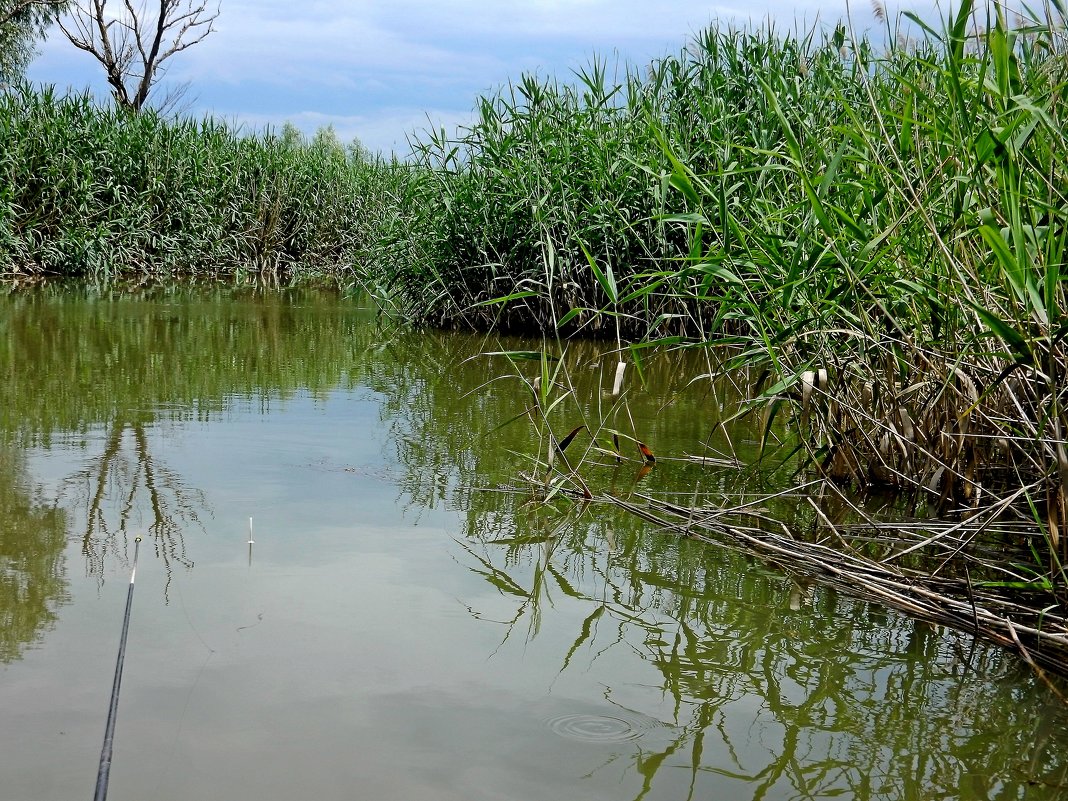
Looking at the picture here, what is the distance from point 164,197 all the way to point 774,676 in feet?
45.1

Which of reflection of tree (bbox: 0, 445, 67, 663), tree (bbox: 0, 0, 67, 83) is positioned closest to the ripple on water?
reflection of tree (bbox: 0, 445, 67, 663)

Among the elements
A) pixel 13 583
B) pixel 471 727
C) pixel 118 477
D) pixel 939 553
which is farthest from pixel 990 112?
pixel 118 477

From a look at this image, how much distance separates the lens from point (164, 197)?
14.2 meters

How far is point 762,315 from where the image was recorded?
297 centimetres

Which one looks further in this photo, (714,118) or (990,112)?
(714,118)

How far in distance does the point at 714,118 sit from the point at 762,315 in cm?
421

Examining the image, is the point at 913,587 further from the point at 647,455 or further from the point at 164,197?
the point at 164,197

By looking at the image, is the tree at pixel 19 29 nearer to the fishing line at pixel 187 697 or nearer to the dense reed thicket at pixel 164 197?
the dense reed thicket at pixel 164 197

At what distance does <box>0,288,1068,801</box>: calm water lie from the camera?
5.12 ft

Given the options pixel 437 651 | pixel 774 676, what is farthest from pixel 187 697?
pixel 774 676

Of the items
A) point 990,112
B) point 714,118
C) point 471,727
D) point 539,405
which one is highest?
point 714,118

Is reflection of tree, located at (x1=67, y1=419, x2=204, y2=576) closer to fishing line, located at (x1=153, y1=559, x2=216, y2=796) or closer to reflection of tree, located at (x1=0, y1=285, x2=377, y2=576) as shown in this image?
reflection of tree, located at (x1=0, y1=285, x2=377, y2=576)

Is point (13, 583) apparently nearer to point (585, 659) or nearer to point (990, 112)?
point (585, 659)

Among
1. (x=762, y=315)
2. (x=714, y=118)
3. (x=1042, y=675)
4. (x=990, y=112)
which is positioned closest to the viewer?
(x=1042, y=675)
